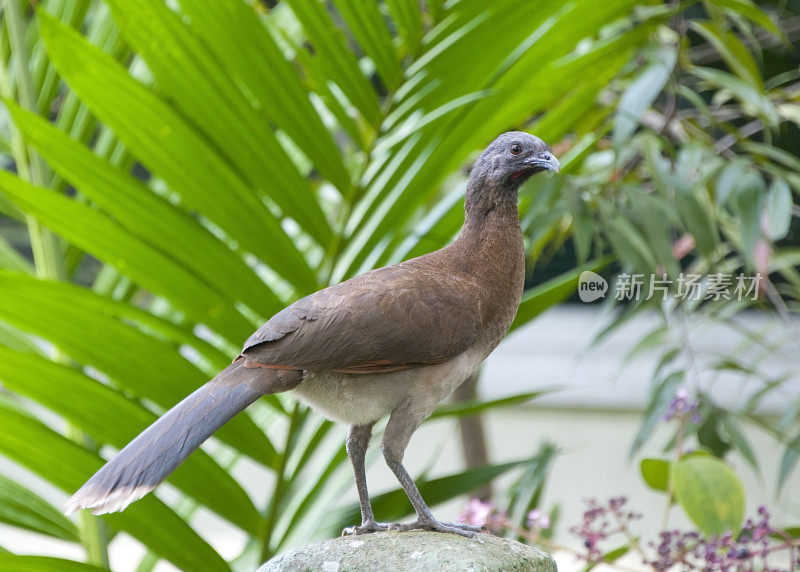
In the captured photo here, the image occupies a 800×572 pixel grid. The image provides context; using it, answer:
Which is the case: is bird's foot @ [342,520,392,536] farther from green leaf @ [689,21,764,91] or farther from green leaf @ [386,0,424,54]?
green leaf @ [689,21,764,91]

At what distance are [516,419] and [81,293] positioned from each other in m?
4.29

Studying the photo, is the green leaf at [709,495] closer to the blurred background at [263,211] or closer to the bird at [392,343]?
the blurred background at [263,211]

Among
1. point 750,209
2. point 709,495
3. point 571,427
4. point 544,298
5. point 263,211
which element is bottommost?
point 709,495

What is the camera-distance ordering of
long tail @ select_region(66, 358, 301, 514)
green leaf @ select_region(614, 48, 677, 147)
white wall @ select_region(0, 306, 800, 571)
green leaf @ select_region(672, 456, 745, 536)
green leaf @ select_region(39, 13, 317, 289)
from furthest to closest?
white wall @ select_region(0, 306, 800, 571)
green leaf @ select_region(614, 48, 677, 147)
green leaf @ select_region(672, 456, 745, 536)
green leaf @ select_region(39, 13, 317, 289)
long tail @ select_region(66, 358, 301, 514)

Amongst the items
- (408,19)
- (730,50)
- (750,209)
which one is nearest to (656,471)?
(750,209)

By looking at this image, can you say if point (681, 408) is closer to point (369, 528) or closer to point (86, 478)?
point (369, 528)

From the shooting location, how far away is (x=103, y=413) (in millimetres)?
1256

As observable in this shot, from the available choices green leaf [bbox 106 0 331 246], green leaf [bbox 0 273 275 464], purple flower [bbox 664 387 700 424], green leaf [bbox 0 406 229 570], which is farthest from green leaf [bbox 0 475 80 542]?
purple flower [bbox 664 387 700 424]

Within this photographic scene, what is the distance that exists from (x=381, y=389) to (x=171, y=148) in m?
0.51

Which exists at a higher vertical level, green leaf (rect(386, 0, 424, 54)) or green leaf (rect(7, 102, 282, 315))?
green leaf (rect(386, 0, 424, 54))

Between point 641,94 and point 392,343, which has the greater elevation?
point 641,94

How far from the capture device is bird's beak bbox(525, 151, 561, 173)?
1146 mm

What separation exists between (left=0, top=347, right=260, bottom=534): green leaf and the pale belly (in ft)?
0.82

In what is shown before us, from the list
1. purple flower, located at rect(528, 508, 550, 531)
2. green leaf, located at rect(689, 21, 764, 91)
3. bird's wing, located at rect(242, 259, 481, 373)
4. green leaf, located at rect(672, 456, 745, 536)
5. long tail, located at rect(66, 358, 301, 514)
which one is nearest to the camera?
long tail, located at rect(66, 358, 301, 514)
